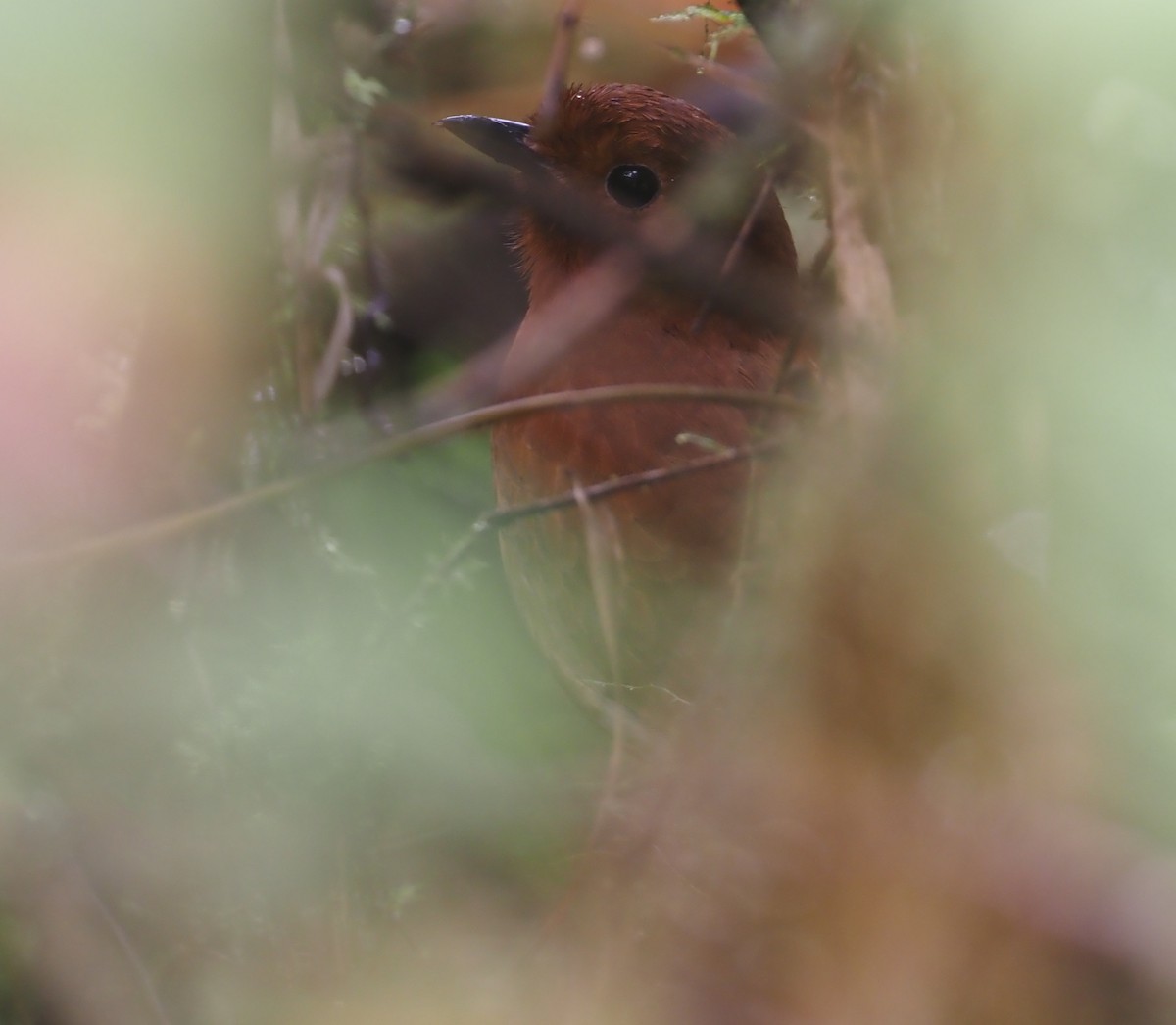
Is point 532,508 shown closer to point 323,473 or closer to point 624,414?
point 323,473

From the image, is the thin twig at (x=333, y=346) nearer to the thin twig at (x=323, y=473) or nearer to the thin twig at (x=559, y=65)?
the thin twig at (x=323, y=473)

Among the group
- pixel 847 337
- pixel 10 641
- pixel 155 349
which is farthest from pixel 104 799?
pixel 847 337

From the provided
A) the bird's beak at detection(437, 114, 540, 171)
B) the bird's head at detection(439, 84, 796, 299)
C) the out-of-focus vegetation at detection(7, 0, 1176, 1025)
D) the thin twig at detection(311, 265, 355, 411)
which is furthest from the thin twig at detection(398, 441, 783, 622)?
the bird's beak at detection(437, 114, 540, 171)

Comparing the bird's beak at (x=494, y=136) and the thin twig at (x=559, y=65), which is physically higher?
the thin twig at (x=559, y=65)

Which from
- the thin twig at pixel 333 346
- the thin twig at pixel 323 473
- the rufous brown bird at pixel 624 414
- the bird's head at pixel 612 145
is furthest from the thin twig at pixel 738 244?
the thin twig at pixel 333 346

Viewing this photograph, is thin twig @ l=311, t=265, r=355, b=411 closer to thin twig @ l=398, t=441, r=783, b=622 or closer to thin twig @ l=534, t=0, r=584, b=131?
thin twig @ l=398, t=441, r=783, b=622

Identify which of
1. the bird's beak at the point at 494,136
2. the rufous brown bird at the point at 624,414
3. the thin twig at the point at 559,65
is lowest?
the rufous brown bird at the point at 624,414
